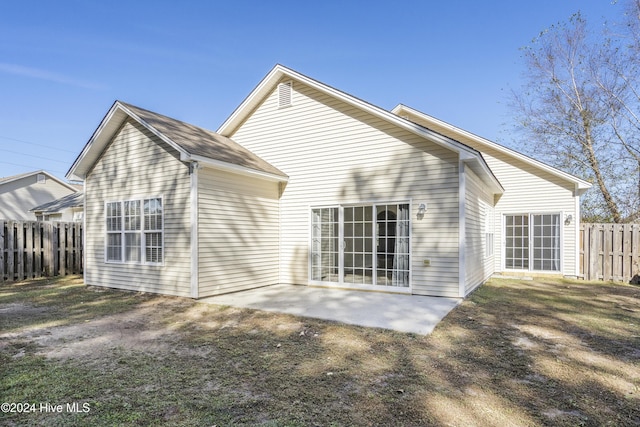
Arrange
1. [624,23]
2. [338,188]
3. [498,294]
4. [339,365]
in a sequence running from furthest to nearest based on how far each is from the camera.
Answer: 1. [624,23]
2. [338,188]
3. [498,294]
4. [339,365]

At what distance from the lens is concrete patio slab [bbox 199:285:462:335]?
577 cm

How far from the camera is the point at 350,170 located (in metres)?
9.02

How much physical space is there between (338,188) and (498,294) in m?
4.75

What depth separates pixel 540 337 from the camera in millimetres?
5043

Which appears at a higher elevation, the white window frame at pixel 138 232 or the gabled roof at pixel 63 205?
the gabled roof at pixel 63 205

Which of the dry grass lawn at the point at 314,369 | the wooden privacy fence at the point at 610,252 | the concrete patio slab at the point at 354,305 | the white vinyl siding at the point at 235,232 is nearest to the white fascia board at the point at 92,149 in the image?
the white vinyl siding at the point at 235,232

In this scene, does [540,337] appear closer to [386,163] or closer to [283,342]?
[283,342]

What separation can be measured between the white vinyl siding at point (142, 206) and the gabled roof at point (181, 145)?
25 centimetres

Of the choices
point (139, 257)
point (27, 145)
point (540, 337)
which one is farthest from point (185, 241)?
point (27, 145)

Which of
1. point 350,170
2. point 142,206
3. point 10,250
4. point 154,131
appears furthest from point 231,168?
point 10,250

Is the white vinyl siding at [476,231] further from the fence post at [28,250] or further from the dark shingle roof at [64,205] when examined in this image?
the dark shingle roof at [64,205]

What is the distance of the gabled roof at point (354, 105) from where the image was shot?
294 inches

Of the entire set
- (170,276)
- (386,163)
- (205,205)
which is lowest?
(170,276)

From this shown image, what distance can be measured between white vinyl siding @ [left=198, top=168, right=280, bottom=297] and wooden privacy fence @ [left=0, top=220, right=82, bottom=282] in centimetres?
729
